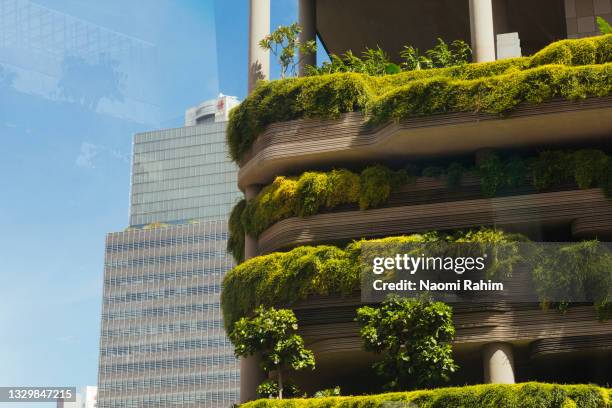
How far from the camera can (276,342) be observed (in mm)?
30969

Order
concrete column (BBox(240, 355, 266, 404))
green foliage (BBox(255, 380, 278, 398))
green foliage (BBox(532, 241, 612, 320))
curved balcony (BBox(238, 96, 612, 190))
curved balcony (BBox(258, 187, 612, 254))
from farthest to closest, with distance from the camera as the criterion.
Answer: concrete column (BBox(240, 355, 266, 404)) < green foliage (BBox(255, 380, 278, 398)) < curved balcony (BBox(258, 187, 612, 254)) < curved balcony (BBox(238, 96, 612, 190)) < green foliage (BBox(532, 241, 612, 320))

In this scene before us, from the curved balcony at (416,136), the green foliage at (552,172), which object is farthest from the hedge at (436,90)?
the green foliage at (552,172)

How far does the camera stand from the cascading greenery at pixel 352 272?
29344 mm

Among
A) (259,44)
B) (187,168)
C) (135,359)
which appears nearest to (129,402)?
(135,359)

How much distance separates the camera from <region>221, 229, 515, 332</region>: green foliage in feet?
102

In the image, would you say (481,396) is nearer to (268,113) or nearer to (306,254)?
(306,254)

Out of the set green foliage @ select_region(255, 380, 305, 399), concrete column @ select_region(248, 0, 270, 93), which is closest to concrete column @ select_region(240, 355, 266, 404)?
green foliage @ select_region(255, 380, 305, 399)

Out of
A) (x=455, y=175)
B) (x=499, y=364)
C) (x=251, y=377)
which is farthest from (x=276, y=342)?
(x=455, y=175)

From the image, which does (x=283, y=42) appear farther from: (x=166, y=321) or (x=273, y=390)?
(x=166, y=321)

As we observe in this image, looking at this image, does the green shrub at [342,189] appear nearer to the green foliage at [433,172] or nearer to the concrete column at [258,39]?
the green foliage at [433,172]

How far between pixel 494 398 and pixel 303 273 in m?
6.99

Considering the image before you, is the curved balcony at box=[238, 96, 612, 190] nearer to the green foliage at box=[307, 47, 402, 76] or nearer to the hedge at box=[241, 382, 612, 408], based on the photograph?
the green foliage at box=[307, 47, 402, 76]

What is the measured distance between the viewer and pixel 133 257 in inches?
5453

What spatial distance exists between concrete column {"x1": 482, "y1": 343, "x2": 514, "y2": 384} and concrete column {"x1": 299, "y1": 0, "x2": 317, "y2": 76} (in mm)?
14287
